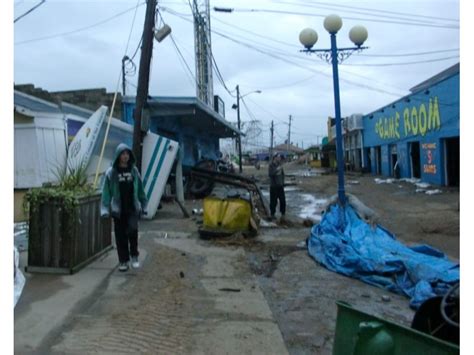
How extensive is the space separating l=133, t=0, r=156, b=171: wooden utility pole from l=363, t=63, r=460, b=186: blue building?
47.2 ft

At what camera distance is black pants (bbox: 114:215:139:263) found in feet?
19.5

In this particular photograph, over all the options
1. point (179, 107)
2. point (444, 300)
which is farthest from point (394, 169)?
point (444, 300)

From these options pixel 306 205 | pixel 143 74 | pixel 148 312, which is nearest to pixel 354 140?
pixel 306 205

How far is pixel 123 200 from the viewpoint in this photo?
19.4 ft

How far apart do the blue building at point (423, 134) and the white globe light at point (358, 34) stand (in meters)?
12.5

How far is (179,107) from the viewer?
15.6 metres

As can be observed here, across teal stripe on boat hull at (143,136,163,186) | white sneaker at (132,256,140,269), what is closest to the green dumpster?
Answer: white sneaker at (132,256,140,269)

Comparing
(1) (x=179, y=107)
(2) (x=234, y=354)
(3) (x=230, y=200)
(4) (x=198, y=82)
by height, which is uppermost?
(4) (x=198, y=82)

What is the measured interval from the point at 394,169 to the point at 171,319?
88.0ft

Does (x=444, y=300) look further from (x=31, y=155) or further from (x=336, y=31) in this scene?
(x=31, y=155)

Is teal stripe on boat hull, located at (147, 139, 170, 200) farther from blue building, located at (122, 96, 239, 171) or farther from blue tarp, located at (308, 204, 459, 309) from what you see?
blue tarp, located at (308, 204, 459, 309)

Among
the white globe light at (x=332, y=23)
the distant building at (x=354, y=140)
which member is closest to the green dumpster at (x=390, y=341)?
the white globe light at (x=332, y=23)

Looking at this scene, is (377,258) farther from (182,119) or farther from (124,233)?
(182,119)

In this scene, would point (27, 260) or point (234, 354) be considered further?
point (27, 260)
